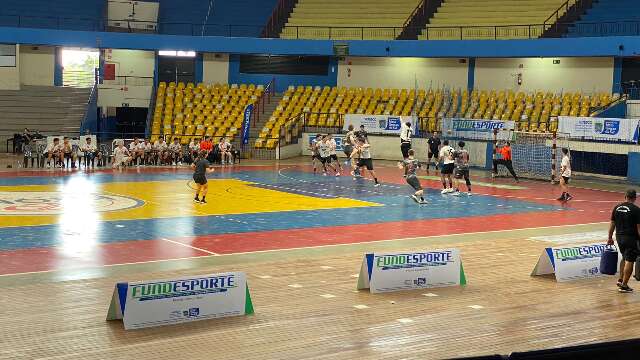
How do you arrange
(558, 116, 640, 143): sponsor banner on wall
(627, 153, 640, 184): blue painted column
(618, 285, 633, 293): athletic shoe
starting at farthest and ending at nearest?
(558, 116, 640, 143): sponsor banner on wall
(627, 153, 640, 184): blue painted column
(618, 285, 633, 293): athletic shoe

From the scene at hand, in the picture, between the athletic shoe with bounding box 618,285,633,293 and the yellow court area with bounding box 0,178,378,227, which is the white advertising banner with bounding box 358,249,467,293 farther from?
the yellow court area with bounding box 0,178,378,227

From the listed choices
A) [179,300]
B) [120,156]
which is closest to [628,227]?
[179,300]

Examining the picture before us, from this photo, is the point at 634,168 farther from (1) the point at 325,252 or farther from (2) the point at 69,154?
(2) the point at 69,154

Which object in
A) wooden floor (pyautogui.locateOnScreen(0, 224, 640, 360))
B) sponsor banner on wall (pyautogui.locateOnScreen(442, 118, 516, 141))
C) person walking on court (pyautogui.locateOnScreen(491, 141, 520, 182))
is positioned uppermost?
sponsor banner on wall (pyautogui.locateOnScreen(442, 118, 516, 141))

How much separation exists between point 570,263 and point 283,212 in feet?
37.1

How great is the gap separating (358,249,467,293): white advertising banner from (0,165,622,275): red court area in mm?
4903

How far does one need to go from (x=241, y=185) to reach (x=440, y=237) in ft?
44.7

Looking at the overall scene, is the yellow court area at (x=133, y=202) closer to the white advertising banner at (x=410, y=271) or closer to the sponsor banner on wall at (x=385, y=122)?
the white advertising banner at (x=410, y=271)

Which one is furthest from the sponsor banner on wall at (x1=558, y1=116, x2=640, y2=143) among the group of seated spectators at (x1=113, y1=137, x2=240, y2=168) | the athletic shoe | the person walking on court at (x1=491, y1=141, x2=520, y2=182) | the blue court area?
the athletic shoe

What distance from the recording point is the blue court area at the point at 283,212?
22.0 meters

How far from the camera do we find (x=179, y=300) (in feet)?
43.6

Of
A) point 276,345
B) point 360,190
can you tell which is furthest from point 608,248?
point 360,190

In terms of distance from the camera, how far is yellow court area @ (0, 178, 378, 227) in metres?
25.1

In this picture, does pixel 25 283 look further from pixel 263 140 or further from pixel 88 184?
pixel 263 140
